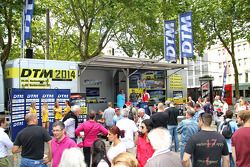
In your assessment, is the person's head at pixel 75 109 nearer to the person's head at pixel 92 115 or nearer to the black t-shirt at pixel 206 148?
the person's head at pixel 92 115

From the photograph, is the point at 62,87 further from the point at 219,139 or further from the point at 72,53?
the point at 72,53

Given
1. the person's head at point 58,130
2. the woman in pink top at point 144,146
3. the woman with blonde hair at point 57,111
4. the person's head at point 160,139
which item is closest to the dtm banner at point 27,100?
the woman with blonde hair at point 57,111

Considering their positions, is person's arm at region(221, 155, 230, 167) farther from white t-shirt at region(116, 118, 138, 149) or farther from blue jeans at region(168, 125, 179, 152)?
blue jeans at region(168, 125, 179, 152)

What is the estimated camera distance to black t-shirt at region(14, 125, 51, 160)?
5855 millimetres

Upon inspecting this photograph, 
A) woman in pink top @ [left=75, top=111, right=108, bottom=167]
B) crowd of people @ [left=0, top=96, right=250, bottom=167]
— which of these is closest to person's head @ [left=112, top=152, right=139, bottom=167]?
crowd of people @ [left=0, top=96, right=250, bottom=167]

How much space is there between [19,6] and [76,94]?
16.9ft

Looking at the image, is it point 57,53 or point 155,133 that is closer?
point 155,133

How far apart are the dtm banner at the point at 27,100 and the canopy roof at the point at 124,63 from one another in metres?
2.50

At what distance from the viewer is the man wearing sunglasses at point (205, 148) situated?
16.3 feet

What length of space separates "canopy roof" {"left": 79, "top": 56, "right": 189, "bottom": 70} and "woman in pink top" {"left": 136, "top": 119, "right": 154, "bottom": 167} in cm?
1165

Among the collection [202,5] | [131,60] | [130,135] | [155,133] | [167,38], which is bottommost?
[130,135]

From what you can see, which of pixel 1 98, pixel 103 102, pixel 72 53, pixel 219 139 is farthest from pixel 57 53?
pixel 219 139

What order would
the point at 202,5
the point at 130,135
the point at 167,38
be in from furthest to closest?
1. the point at 202,5
2. the point at 167,38
3. the point at 130,135

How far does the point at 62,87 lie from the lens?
1744 cm
